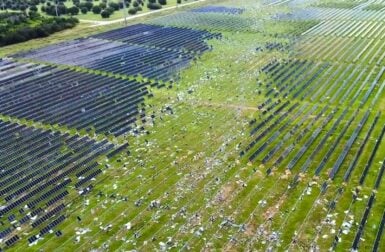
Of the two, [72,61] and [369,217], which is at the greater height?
[72,61]

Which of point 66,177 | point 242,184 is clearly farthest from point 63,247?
point 242,184

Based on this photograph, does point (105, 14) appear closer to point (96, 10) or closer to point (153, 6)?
point (96, 10)

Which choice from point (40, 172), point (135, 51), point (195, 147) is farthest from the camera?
point (135, 51)

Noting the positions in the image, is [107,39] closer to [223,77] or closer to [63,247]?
[223,77]

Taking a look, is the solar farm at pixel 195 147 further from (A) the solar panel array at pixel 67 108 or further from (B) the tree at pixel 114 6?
(B) the tree at pixel 114 6

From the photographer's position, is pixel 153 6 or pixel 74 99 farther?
pixel 153 6

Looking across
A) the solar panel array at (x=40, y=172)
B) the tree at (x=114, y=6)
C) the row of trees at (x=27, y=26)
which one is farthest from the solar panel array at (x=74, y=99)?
the tree at (x=114, y=6)

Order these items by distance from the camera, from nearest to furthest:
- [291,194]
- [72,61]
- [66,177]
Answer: [291,194] < [66,177] < [72,61]

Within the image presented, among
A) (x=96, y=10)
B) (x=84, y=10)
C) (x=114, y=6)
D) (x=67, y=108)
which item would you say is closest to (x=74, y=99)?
(x=67, y=108)
